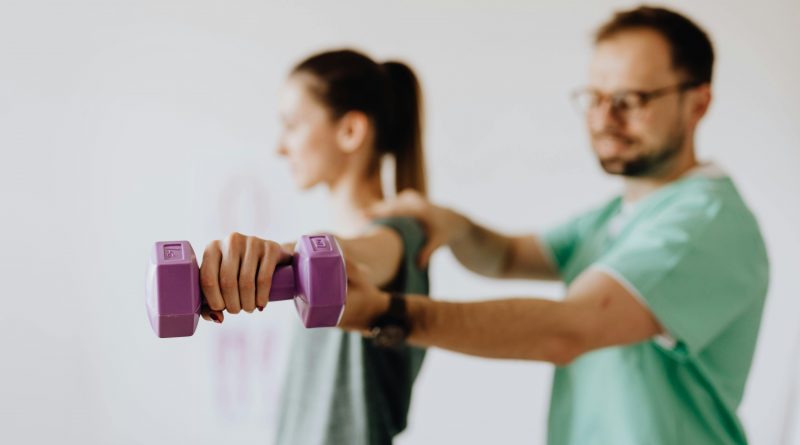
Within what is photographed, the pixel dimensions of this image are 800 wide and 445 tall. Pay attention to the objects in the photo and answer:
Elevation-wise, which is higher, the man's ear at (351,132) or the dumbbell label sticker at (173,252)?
the man's ear at (351,132)

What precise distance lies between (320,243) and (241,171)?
2.79 ft

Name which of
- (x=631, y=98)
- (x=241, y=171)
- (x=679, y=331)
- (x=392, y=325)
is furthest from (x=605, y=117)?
(x=241, y=171)

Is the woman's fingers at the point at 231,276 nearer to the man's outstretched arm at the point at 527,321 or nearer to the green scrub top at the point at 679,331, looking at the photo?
the man's outstretched arm at the point at 527,321

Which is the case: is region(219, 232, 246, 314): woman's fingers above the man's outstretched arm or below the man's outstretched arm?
above

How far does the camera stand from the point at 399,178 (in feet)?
3.40

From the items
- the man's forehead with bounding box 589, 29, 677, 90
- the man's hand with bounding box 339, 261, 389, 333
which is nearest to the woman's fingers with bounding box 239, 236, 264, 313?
the man's hand with bounding box 339, 261, 389, 333

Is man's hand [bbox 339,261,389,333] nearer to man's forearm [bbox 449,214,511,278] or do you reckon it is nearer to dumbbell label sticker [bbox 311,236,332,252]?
dumbbell label sticker [bbox 311,236,332,252]

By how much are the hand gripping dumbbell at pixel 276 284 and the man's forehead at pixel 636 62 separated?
0.60 metres

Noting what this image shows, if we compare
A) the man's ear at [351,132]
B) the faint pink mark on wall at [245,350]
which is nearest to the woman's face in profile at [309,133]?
the man's ear at [351,132]

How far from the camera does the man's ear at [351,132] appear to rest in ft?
3.22

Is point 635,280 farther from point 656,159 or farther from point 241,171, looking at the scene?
point 241,171

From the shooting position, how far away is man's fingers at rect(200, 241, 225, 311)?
0.55 metres

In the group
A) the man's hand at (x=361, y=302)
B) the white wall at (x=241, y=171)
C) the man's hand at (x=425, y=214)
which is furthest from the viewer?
the white wall at (x=241, y=171)

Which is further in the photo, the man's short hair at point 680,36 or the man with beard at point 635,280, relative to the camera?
the man's short hair at point 680,36
